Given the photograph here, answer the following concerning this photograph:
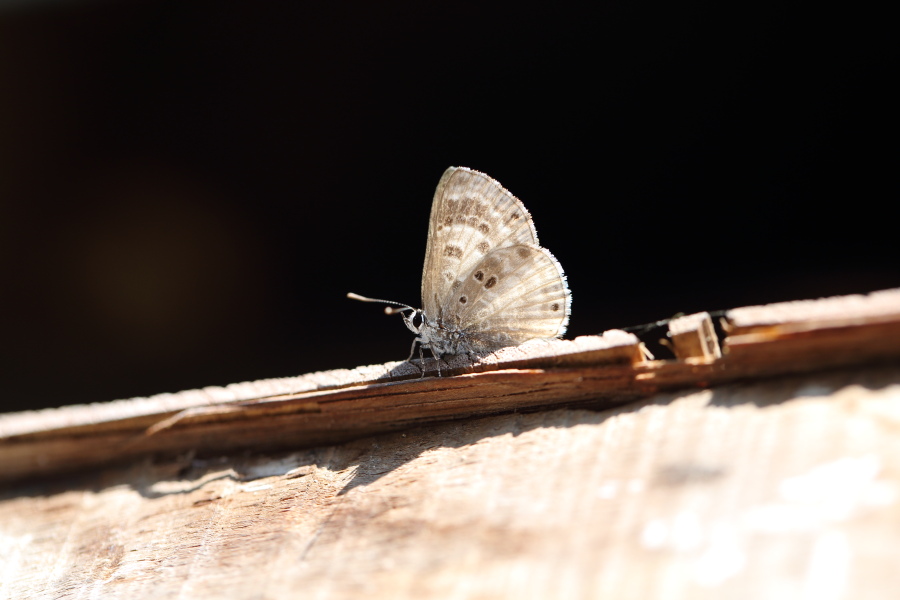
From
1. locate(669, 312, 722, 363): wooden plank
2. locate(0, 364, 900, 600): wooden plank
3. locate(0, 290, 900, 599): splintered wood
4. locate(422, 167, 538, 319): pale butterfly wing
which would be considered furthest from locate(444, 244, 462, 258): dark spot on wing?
locate(669, 312, 722, 363): wooden plank

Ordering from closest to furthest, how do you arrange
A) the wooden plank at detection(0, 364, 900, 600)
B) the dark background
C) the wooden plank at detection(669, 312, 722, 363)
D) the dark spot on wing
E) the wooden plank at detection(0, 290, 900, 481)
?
the wooden plank at detection(0, 364, 900, 600) → the wooden plank at detection(0, 290, 900, 481) → the wooden plank at detection(669, 312, 722, 363) → the dark spot on wing → the dark background

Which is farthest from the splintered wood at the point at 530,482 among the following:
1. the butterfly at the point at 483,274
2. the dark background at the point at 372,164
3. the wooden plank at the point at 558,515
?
the dark background at the point at 372,164

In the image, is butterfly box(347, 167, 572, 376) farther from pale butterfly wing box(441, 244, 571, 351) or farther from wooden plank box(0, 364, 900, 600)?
wooden plank box(0, 364, 900, 600)

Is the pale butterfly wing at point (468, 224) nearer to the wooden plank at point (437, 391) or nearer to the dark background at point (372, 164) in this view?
the wooden plank at point (437, 391)

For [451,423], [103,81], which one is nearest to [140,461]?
[451,423]

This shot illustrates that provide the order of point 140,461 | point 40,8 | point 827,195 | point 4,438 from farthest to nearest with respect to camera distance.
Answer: point 827,195, point 40,8, point 4,438, point 140,461

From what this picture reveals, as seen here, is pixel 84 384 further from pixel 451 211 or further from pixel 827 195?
pixel 827 195
